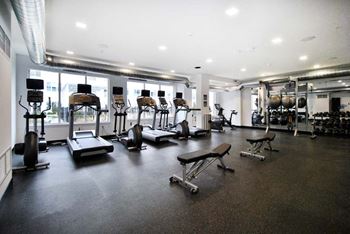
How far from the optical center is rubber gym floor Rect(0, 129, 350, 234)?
1898mm

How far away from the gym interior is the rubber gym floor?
0.8 inches

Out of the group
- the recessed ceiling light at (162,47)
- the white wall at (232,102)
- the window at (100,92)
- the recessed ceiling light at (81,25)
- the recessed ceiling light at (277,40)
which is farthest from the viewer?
the white wall at (232,102)

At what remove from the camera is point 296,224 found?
1912mm

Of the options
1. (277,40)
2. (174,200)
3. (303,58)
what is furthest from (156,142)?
(303,58)

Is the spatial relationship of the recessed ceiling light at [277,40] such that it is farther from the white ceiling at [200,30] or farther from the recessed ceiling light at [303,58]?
the recessed ceiling light at [303,58]

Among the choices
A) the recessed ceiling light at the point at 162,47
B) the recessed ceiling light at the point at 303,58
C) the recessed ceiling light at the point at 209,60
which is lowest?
the recessed ceiling light at the point at 303,58

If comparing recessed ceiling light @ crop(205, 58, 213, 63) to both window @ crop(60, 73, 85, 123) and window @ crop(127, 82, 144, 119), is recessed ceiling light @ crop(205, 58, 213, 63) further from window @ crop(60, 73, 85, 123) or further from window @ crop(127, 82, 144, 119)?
window @ crop(60, 73, 85, 123)

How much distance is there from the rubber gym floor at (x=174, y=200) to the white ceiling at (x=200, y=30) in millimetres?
3110

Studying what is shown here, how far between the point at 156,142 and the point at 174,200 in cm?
400

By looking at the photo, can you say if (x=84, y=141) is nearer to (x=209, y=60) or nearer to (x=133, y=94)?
(x=133, y=94)

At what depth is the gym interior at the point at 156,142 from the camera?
2.09 meters

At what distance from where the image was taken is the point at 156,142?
6.38 metres

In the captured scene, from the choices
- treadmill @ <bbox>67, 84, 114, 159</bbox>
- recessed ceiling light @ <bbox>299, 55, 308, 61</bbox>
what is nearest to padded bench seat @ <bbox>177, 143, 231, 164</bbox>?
treadmill @ <bbox>67, 84, 114, 159</bbox>

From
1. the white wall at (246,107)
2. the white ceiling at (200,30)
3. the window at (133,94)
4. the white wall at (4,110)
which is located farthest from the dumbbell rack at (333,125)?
the white wall at (4,110)
